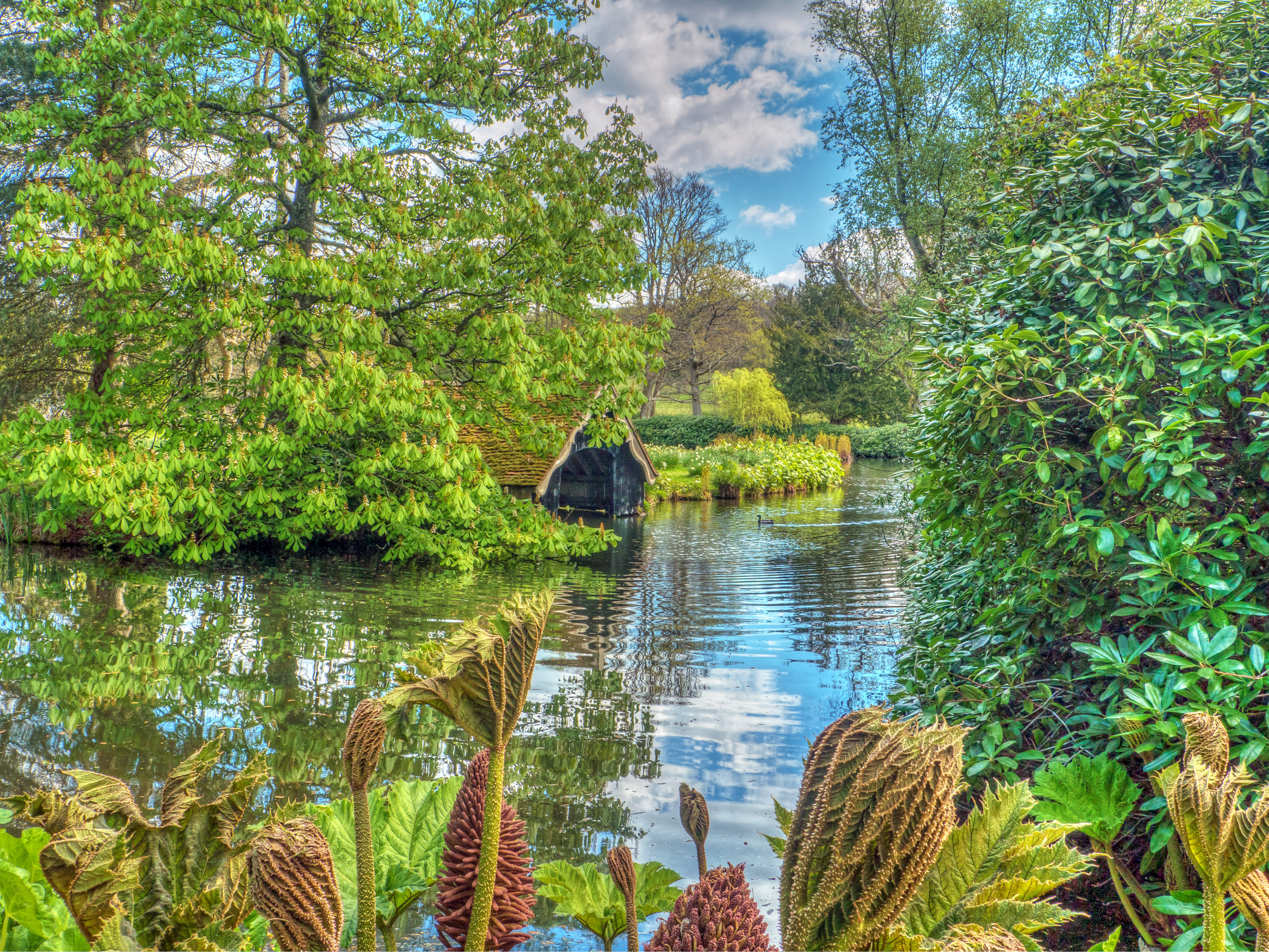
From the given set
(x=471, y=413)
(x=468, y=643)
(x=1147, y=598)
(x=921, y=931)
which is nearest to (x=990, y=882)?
(x=921, y=931)

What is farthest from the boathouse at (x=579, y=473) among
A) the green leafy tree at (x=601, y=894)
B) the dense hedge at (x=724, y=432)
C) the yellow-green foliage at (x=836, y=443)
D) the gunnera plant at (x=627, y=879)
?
the yellow-green foliage at (x=836, y=443)

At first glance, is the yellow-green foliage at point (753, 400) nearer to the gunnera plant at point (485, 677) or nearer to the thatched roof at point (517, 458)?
the thatched roof at point (517, 458)

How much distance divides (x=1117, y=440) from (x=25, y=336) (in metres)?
21.5

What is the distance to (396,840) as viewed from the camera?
1.16 metres

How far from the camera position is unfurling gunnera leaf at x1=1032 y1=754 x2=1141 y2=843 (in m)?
2.45

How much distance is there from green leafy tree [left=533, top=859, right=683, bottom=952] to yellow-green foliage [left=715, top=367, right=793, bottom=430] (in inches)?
1661

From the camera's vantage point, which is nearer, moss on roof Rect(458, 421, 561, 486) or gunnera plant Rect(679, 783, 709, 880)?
gunnera plant Rect(679, 783, 709, 880)

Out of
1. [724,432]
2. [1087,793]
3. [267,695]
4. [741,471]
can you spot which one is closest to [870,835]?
[1087,793]

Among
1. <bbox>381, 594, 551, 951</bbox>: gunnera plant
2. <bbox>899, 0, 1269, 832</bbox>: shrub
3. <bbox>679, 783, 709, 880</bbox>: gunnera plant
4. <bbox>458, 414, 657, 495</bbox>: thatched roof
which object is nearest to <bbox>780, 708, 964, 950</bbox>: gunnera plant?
<bbox>381, 594, 551, 951</bbox>: gunnera plant

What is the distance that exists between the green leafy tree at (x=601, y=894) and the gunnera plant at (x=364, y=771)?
1.94 feet

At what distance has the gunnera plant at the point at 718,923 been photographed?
0.64 meters

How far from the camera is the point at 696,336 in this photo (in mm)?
48906

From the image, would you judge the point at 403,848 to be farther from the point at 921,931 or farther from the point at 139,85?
the point at 139,85

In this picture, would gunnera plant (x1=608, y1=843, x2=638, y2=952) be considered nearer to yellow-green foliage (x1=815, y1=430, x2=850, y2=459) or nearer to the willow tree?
the willow tree
